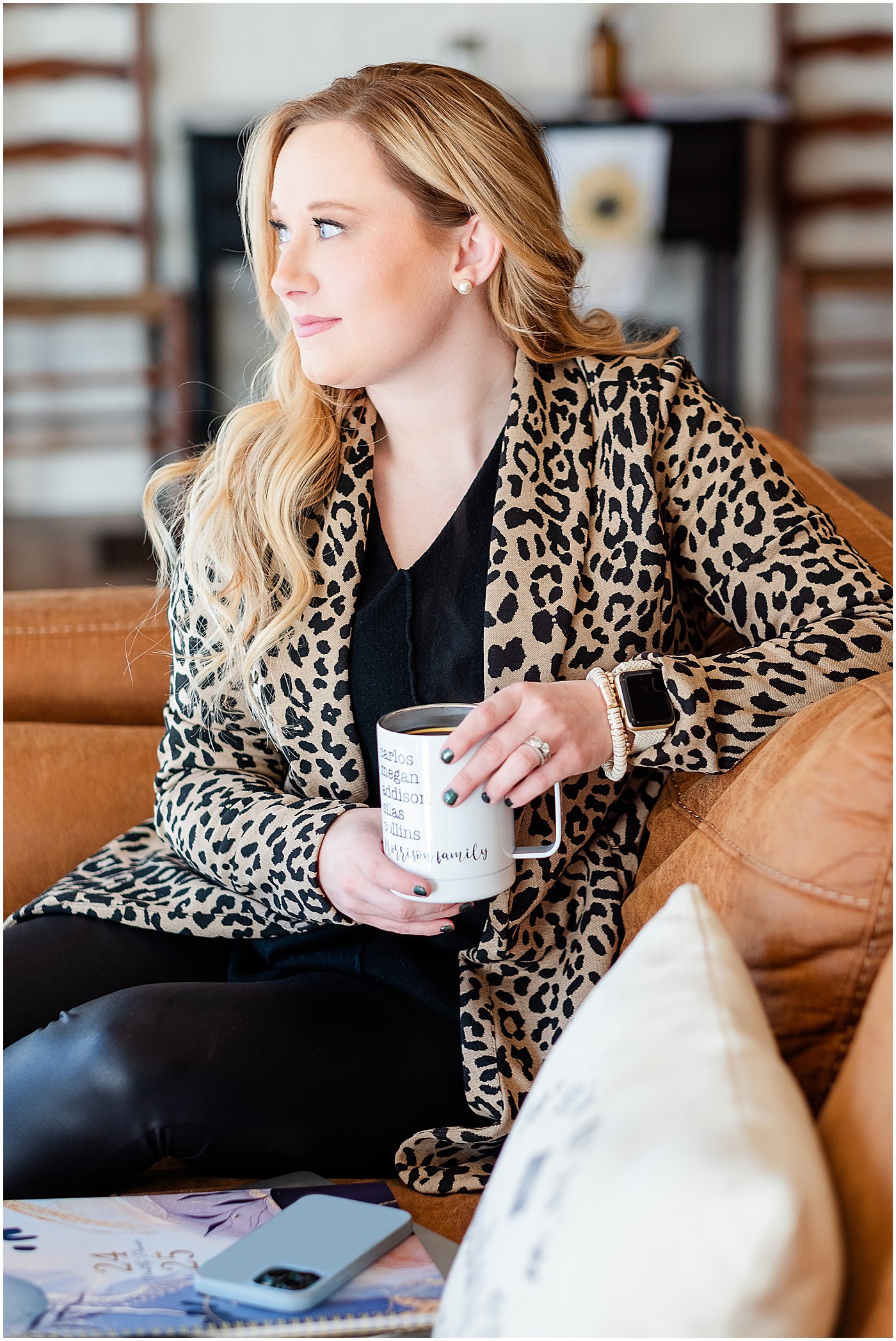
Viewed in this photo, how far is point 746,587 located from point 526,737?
327 mm

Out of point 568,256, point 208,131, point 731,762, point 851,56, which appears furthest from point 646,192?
point 731,762

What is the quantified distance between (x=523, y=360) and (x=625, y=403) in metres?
0.11

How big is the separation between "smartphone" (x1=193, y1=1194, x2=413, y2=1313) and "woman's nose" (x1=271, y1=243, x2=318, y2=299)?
30.8 inches

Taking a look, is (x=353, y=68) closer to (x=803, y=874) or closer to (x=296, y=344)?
(x=296, y=344)

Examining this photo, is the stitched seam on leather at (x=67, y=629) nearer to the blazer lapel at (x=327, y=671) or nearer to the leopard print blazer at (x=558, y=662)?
the leopard print blazer at (x=558, y=662)

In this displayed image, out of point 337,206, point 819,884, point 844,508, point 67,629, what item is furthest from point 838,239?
point 819,884

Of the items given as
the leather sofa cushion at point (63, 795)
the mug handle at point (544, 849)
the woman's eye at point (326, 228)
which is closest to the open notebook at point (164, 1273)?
the mug handle at point (544, 849)

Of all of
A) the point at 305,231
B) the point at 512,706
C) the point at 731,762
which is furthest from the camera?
the point at 305,231

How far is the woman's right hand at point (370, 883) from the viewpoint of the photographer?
963mm

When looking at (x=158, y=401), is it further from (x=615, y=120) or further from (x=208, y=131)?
(x=615, y=120)

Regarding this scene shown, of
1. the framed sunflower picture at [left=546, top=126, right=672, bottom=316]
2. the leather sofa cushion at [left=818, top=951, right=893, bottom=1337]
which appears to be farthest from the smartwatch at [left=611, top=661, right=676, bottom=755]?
the framed sunflower picture at [left=546, top=126, right=672, bottom=316]

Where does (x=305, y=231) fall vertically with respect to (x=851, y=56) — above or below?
below

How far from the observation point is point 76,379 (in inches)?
200

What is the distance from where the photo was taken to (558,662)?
1.15 metres
